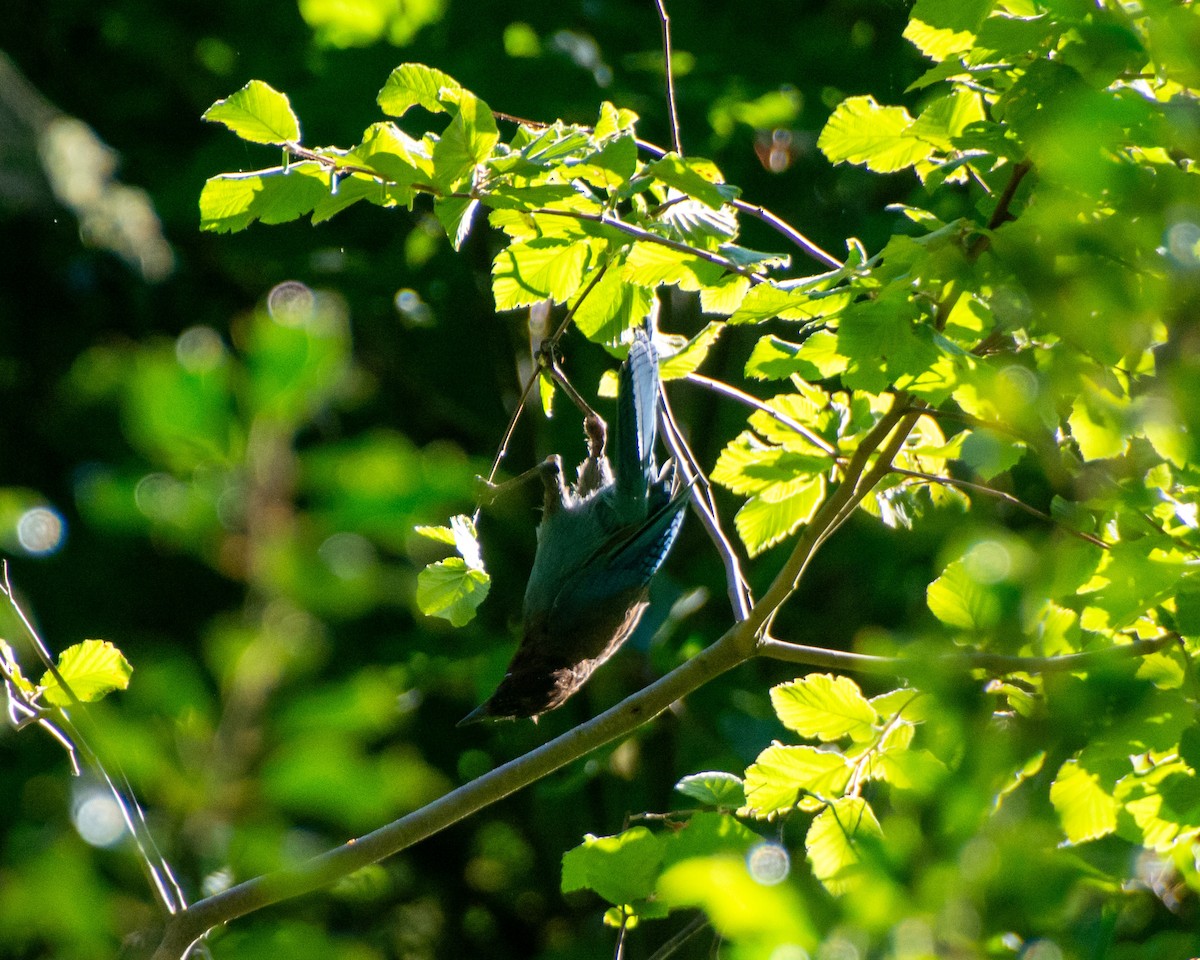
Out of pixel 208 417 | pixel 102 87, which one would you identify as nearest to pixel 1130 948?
pixel 208 417

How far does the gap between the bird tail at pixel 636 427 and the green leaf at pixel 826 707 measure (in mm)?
1297

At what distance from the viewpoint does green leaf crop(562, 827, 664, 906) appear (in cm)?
225

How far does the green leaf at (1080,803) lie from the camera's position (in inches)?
83.2

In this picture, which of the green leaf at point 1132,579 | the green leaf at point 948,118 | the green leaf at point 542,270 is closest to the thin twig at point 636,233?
the green leaf at point 542,270

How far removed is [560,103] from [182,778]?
378cm

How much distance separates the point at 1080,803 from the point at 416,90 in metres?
1.65

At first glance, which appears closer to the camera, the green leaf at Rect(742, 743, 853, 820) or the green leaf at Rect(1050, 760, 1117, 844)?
the green leaf at Rect(1050, 760, 1117, 844)

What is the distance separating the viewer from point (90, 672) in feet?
6.64

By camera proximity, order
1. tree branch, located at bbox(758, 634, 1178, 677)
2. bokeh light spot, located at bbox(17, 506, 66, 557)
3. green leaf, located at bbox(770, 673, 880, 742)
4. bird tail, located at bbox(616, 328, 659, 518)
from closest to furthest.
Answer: bokeh light spot, located at bbox(17, 506, 66, 557), tree branch, located at bbox(758, 634, 1178, 677), green leaf, located at bbox(770, 673, 880, 742), bird tail, located at bbox(616, 328, 659, 518)

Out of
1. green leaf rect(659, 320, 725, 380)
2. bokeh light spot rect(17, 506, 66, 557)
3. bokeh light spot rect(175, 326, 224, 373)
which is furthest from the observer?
green leaf rect(659, 320, 725, 380)

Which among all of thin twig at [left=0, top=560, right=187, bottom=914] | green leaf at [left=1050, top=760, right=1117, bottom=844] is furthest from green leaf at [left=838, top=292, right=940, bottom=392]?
thin twig at [left=0, top=560, right=187, bottom=914]

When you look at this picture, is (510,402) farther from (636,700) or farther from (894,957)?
(894,957)

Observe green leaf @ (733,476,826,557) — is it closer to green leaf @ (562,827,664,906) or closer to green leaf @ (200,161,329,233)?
green leaf @ (562,827,664,906)

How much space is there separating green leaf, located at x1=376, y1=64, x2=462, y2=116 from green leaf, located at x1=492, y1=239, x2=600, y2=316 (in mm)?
339
